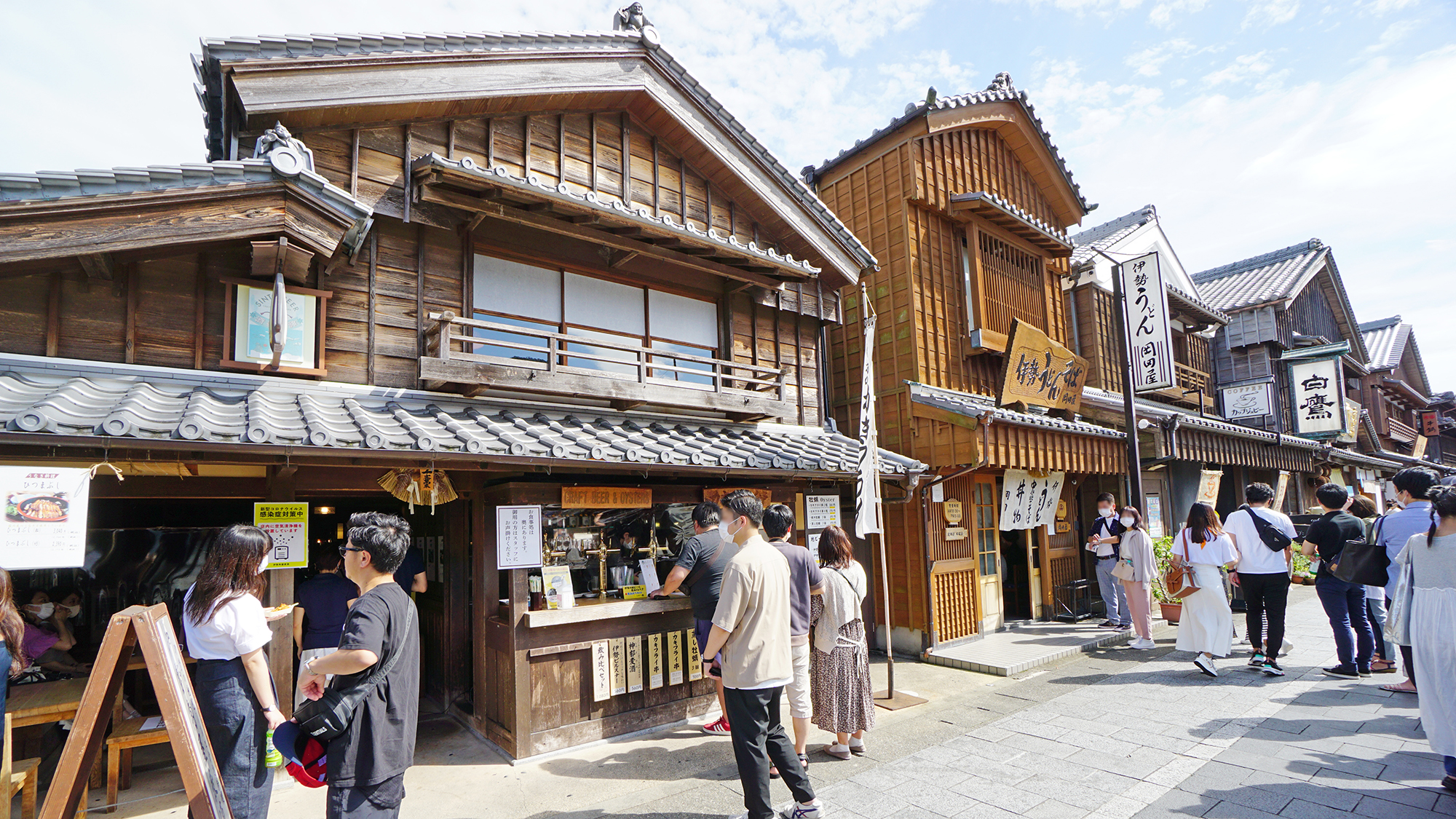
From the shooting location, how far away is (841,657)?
6395 millimetres

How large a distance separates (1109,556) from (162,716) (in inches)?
498

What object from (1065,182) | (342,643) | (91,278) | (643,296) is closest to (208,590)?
(342,643)

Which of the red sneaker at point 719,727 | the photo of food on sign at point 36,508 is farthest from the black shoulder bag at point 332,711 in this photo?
the red sneaker at point 719,727

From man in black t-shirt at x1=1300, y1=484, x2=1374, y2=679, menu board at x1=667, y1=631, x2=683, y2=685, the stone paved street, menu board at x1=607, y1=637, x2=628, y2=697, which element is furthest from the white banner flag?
man in black t-shirt at x1=1300, y1=484, x2=1374, y2=679

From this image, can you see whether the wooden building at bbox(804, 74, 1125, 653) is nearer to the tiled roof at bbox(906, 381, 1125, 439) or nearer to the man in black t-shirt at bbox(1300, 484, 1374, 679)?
the tiled roof at bbox(906, 381, 1125, 439)

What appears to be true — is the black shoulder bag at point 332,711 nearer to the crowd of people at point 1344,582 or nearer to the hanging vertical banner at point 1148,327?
the crowd of people at point 1344,582

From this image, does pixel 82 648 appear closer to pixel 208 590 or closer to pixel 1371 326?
pixel 208 590

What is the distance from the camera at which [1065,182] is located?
1515 centimetres

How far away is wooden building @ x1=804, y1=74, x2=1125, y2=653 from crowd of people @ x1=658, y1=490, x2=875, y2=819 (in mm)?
4499

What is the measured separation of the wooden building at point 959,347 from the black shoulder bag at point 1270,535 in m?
2.82

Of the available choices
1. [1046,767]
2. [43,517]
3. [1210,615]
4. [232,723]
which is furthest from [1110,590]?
[43,517]

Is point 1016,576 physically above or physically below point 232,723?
below

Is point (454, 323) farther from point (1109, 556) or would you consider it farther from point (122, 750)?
point (1109, 556)

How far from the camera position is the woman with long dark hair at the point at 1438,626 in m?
5.09
